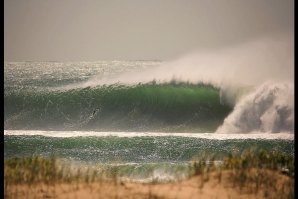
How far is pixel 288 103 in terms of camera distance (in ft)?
14.9

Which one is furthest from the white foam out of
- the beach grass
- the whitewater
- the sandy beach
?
the sandy beach

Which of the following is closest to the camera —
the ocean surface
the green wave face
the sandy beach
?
the sandy beach

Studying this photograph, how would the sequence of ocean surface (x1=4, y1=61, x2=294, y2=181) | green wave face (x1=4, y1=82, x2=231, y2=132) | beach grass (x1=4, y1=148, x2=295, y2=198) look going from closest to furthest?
beach grass (x1=4, y1=148, x2=295, y2=198) → ocean surface (x1=4, y1=61, x2=294, y2=181) → green wave face (x1=4, y1=82, x2=231, y2=132)

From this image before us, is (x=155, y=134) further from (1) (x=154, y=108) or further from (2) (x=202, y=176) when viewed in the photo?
(2) (x=202, y=176)

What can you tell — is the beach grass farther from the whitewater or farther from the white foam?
the white foam

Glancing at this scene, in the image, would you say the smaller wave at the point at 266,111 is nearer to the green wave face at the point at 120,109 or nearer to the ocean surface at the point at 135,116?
the ocean surface at the point at 135,116

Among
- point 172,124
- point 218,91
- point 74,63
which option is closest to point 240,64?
point 218,91

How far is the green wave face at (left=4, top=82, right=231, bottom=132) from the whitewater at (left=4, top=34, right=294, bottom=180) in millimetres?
13

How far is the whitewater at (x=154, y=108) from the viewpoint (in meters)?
4.48

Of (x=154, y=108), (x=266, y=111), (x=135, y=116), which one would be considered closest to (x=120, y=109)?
(x=135, y=116)

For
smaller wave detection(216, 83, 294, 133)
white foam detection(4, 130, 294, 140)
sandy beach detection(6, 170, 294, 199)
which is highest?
smaller wave detection(216, 83, 294, 133)

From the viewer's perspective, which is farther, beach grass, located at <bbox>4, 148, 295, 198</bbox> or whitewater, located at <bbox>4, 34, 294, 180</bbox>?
whitewater, located at <bbox>4, 34, 294, 180</bbox>

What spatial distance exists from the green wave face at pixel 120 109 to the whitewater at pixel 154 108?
13 mm

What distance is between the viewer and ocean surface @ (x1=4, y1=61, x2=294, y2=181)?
4.45 m
